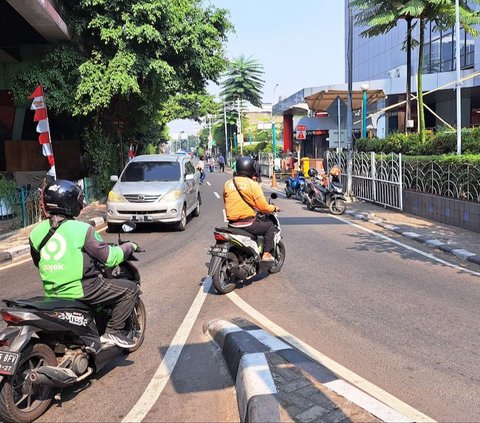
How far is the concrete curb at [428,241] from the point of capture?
874 cm

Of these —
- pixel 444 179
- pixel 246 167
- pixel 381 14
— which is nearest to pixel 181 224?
pixel 246 167

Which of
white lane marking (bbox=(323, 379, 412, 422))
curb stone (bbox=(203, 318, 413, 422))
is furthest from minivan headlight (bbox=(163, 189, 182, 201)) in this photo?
white lane marking (bbox=(323, 379, 412, 422))

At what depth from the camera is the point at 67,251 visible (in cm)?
379

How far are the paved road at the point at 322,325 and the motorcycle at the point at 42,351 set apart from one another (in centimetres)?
27

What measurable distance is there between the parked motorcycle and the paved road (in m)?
4.99

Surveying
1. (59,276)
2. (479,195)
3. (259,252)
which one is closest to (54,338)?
(59,276)

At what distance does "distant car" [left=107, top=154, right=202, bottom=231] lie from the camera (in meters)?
11.4

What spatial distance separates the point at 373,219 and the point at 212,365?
395 inches

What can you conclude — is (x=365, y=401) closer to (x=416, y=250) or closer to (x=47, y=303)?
(x=47, y=303)

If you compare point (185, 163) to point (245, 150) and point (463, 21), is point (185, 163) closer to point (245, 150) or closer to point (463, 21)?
point (463, 21)

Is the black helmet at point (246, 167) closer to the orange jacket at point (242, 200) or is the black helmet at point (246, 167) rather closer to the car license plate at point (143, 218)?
the orange jacket at point (242, 200)

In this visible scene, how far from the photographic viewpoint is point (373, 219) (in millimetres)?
13617

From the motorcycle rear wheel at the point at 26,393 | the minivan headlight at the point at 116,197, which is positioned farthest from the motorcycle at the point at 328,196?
the motorcycle rear wheel at the point at 26,393

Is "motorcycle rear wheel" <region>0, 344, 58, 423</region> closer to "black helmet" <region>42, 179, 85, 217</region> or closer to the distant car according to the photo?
"black helmet" <region>42, 179, 85, 217</region>
